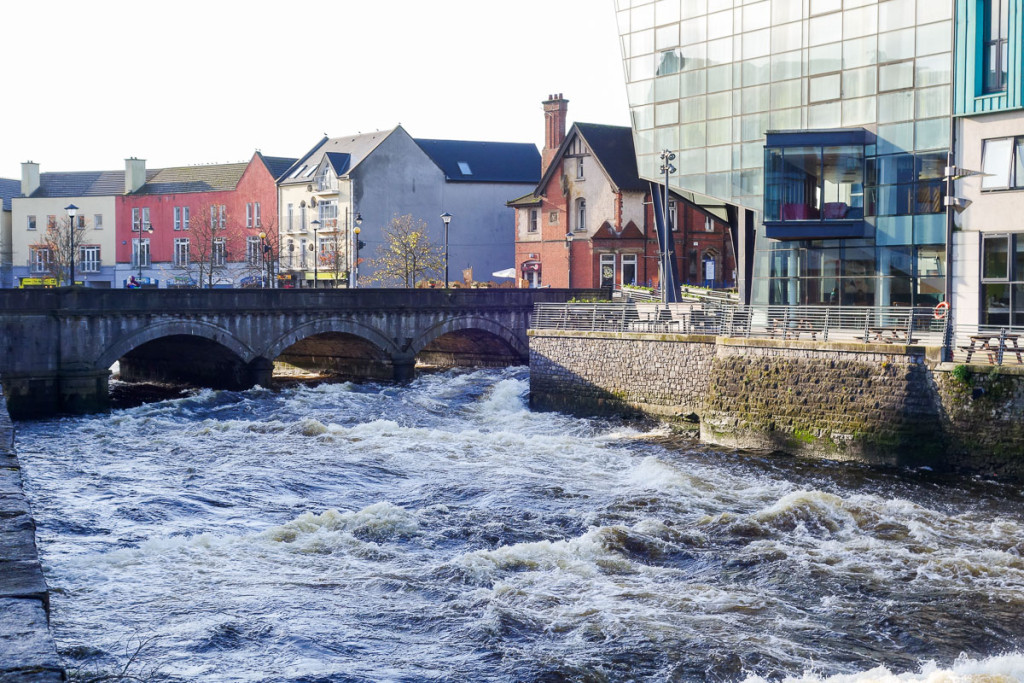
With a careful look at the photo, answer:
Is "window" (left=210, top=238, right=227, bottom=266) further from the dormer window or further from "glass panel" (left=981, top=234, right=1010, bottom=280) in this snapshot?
"glass panel" (left=981, top=234, right=1010, bottom=280)

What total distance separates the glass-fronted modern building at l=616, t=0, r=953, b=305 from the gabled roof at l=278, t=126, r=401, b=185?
32.6 metres

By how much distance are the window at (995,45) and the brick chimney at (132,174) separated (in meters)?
65.2

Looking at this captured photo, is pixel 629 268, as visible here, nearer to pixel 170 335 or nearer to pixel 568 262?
pixel 568 262

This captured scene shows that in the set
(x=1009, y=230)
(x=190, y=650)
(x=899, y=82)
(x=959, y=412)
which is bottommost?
(x=190, y=650)

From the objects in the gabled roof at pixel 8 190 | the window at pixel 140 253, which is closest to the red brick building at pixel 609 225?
the window at pixel 140 253

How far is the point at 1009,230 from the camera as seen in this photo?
26.3 metres

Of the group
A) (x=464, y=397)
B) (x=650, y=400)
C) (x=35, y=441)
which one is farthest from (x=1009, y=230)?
(x=35, y=441)

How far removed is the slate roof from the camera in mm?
72562

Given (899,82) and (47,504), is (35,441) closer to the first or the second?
(47,504)

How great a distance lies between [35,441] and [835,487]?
19241 mm

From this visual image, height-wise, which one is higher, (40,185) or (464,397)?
(40,185)

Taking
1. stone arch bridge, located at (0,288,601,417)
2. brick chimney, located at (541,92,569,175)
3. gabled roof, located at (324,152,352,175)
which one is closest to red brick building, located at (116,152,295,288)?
gabled roof, located at (324,152,352,175)

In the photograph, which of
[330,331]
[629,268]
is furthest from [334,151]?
[330,331]

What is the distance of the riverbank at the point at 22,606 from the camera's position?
6.02m
